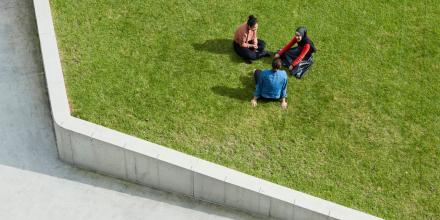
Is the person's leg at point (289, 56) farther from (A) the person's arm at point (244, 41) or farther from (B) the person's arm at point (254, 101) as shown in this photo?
(B) the person's arm at point (254, 101)

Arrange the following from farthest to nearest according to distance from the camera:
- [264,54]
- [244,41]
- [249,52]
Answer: [264,54] < [249,52] < [244,41]

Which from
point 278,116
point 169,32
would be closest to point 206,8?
point 169,32

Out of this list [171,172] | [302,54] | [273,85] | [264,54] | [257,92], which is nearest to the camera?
[171,172]

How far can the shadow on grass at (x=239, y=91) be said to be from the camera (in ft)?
45.1

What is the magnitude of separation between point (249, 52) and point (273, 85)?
55.7 inches

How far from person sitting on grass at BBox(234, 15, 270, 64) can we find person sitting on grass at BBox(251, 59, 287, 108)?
894 millimetres

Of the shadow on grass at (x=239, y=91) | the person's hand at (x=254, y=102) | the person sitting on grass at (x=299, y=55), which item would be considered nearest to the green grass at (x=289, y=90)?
the shadow on grass at (x=239, y=91)

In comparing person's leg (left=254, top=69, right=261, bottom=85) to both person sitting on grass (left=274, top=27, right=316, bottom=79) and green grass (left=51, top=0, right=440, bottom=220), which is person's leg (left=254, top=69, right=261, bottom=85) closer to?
green grass (left=51, top=0, right=440, bottom=220)

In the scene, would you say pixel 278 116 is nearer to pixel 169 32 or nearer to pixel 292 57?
pixel 292 57

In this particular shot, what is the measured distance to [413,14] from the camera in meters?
15.9

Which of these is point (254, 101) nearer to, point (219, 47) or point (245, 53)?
point (245, 53)

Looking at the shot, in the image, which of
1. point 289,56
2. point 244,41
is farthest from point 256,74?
point 289,56

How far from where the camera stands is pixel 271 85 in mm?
13211

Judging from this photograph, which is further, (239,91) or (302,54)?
(302,54)
